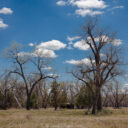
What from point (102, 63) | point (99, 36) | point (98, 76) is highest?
point (99, 36)

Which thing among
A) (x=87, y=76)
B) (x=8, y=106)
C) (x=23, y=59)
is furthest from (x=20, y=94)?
(x=87, y=76)

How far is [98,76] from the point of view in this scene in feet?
93.7

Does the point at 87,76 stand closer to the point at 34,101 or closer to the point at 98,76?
the point at 98,76

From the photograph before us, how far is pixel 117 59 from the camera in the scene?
28891 millimetres

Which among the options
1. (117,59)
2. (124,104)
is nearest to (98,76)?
(117,59)

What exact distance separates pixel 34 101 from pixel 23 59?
532 inches

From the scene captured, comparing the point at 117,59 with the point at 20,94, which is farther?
the point at 20,94

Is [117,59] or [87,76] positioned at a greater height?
[117,59]

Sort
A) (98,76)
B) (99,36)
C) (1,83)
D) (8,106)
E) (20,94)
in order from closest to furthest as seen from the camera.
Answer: (98,76) < (99,36) < (8,106) < (1,83) < (20,94)

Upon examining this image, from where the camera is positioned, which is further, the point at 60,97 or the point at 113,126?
the point at 60,97

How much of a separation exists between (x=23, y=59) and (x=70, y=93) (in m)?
41.4

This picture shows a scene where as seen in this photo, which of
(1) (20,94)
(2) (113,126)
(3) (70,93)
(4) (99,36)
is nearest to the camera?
(2) (113,126)

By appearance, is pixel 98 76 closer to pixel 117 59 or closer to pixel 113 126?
pixel 117 59

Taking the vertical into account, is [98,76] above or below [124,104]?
above
